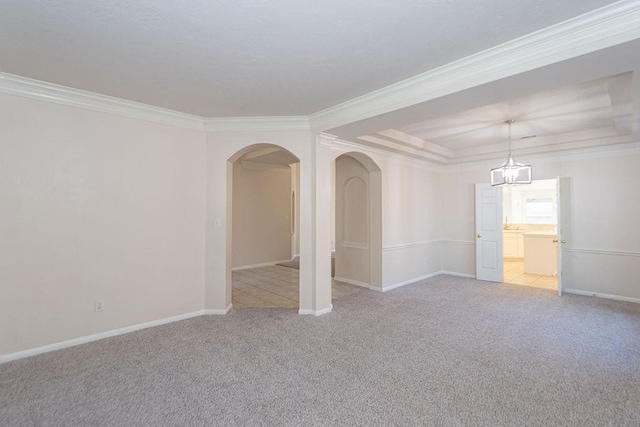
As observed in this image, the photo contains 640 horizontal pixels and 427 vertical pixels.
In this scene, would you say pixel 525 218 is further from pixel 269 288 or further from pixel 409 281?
pixel 269 288

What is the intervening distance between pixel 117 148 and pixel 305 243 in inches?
101

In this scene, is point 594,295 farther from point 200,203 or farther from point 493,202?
point 200,203

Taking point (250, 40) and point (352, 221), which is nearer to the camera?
point (250, 40)

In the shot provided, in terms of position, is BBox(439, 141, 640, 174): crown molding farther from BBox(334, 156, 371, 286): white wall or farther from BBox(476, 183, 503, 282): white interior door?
BBox(334, 156, 371, 286): white wall

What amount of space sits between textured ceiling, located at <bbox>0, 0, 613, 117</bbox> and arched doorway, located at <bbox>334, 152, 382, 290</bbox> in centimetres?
253

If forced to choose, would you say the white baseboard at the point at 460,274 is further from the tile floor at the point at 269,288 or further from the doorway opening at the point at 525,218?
the tile floor at the point at 269,288

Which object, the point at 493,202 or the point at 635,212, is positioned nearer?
the point at 635,212

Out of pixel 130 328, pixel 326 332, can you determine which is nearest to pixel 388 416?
pixel 326 332

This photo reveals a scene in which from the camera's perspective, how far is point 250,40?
235 centimetres

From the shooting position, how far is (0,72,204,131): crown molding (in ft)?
9.77

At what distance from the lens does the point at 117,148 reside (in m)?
3.59

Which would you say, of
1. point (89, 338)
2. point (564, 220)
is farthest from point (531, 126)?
point (89, 338)

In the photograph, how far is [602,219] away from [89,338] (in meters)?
7.75

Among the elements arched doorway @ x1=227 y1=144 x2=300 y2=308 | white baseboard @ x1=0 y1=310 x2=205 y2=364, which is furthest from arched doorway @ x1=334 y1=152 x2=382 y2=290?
white baseboard @ x1=0 y1=310 x2=205 y2=364
